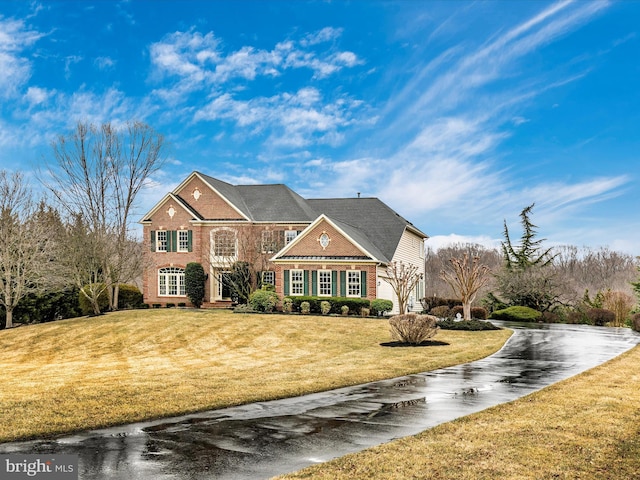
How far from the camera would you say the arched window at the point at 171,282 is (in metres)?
43.1

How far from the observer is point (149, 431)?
8.59 metres

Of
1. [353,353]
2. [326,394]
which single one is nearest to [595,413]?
[326,394]

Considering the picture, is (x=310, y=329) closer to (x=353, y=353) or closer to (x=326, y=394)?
(x=353, y=353)

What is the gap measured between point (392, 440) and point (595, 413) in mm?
3915

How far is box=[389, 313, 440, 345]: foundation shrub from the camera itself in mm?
21422

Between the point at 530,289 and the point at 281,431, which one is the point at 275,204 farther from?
the point at 281,431

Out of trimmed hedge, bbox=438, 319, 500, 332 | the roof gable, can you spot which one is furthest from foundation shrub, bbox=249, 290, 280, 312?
trimmed hedge, bbox=438, 319, 500, 332

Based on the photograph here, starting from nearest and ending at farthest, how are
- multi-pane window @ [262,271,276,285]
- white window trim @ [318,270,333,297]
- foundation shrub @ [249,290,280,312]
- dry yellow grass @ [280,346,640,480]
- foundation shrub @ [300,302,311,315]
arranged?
dry yellow grass @ [280,346,640,480], foundation shrub @ [300,302,311,315], foundation shrub @ [249,290,280,312], white window trim @ [318,270,333,297], multi-pane window @ [262,271,276,285]

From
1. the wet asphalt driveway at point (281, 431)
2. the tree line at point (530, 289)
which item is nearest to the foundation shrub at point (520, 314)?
the tree line at point (530, 289)

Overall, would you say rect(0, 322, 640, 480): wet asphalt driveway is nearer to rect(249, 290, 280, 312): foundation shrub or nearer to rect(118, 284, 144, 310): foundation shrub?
rect(249, 290, 280, 312): foundation shrub

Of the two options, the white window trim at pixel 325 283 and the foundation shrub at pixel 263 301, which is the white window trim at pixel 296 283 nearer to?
the white window trim at pixel 325 283

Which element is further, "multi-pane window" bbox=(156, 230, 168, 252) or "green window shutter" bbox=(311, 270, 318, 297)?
"multi-pane window" bbox=(156, 230, 168, 252)

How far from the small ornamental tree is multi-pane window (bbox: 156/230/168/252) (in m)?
3.04

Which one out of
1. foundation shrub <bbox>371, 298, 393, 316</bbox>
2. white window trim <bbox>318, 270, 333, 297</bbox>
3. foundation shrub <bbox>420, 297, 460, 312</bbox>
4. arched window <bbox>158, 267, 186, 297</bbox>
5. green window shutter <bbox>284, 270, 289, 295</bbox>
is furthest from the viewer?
foundation shrub <bbox>420, 297, 460, 312</bbox>
